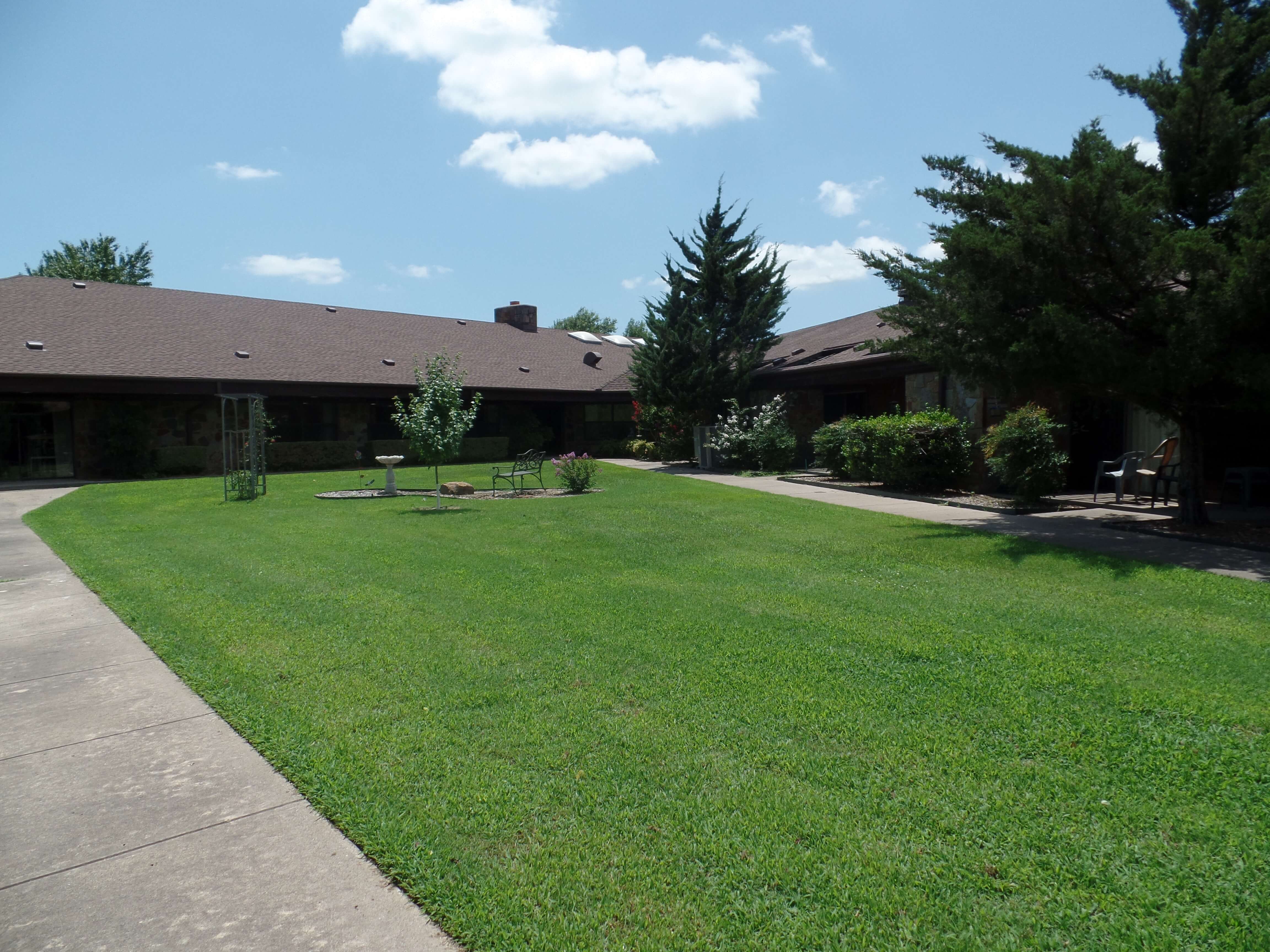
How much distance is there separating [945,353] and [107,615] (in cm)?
960

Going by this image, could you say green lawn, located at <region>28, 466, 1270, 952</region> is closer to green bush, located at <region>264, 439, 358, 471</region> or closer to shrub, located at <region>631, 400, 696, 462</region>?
shrub, located at <region>631, 400, 696, 462</region>

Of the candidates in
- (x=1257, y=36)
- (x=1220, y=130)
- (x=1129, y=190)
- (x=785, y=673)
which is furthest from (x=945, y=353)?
(x=785, y=673)

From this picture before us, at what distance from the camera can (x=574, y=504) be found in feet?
45.4

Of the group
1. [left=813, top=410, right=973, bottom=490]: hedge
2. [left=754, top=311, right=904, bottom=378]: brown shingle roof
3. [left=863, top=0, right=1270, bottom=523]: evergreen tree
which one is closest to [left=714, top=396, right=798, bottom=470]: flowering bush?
[left=754, top=311, right=904, bottom=378]: brown shingle roof

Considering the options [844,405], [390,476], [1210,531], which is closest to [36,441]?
[390,476]

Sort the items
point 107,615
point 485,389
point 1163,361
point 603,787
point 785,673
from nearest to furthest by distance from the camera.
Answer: point 603,787 → point 785,673 → point 107,615 → point 1163,361 → point 485,389

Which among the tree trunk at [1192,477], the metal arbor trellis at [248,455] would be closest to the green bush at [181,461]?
the metal arbor trellis at [248,455]

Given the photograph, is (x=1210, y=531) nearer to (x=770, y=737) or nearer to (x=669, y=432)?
(x=770, y=737)

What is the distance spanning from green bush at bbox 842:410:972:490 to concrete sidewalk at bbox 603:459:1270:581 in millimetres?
710

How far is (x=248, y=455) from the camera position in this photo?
17.7 m

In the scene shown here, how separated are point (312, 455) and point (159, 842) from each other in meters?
23.4

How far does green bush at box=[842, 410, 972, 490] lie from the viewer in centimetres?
Answer: 1406

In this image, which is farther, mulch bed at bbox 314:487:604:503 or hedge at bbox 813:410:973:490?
mulch bed at bbox 314:487:604:503

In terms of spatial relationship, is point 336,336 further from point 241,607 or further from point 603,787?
point 603,787
